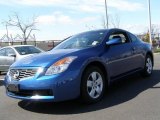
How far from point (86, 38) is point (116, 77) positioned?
3.65 ft

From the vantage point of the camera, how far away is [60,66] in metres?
6.10

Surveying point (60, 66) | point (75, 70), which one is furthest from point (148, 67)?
point (60, 66)

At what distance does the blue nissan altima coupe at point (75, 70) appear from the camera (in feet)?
19.7

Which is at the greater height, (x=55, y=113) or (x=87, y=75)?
(x=87, y=75)

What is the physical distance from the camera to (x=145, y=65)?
9117mm

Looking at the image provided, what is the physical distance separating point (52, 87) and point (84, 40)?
6.58ft

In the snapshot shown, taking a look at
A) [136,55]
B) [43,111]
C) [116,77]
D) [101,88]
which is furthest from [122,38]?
[43,111]

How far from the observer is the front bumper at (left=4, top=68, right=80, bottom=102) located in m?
5.93

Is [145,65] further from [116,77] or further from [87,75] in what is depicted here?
[87,75]

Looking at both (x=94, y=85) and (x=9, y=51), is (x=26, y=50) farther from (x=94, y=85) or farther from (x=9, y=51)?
(x=94, y=85)

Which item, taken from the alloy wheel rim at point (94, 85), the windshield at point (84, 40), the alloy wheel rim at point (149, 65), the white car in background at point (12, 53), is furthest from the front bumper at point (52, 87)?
the white car in background at point (12, 53)

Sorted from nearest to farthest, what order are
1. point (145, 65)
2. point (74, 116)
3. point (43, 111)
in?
point (74, 116) → point (43, 111) → point (145, 65)

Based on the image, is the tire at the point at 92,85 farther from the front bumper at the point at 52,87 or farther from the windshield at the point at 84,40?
the windshield at the point at 84,40

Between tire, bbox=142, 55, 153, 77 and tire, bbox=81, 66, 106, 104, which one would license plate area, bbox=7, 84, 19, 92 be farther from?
tire, bbox=142, 55, 153, 77
